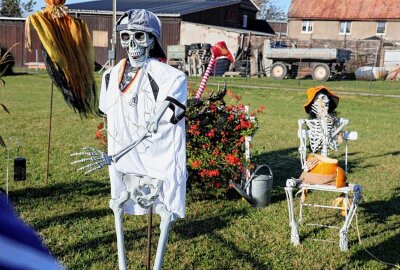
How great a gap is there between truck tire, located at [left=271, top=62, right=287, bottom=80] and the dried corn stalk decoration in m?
22.5

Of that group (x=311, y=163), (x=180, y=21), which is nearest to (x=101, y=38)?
(x=180, y=21)

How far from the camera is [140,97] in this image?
3.30 metres

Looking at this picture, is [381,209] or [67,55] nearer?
[67,55]

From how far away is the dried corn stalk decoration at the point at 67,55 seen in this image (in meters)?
4.98

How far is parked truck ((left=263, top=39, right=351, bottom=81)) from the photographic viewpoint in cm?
2578

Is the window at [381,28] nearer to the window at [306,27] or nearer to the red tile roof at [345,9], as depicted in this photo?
the red tile roof at [345,9]

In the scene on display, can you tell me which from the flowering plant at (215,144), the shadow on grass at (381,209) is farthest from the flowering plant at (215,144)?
the shadow on grass at (381,209)

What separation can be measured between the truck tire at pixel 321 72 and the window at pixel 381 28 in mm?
12377

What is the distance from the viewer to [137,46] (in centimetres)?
332

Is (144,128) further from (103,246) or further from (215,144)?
(215,144)

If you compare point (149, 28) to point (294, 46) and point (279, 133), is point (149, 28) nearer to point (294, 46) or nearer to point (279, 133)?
point (279, 133)

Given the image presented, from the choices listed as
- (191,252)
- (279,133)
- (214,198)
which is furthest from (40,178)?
(279,133)

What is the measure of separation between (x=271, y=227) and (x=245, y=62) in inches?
944

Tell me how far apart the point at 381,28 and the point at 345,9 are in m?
2.97
